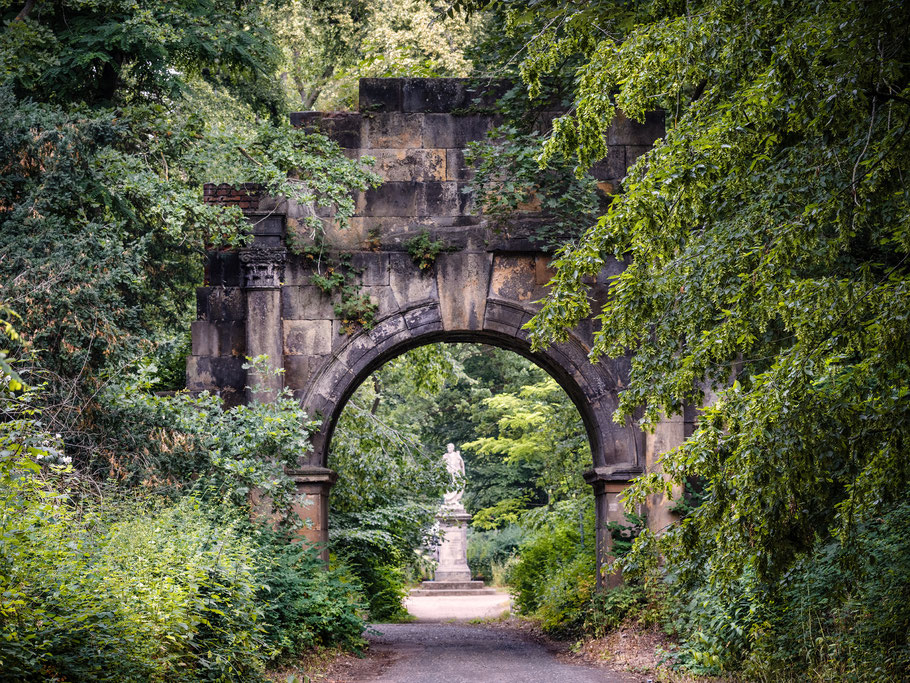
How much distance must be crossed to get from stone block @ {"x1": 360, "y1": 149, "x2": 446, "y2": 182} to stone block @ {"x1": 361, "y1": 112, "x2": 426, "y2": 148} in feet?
0.24

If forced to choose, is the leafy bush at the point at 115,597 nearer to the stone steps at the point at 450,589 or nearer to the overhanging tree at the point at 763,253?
the overhanging tree at the point at 763,253

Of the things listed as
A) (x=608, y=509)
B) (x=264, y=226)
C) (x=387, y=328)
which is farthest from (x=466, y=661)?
(x=264, y=226)

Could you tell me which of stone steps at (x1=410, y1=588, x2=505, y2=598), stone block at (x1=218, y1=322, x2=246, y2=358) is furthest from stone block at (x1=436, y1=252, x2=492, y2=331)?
stone steps at (x1=410, y1=588, x2=505, y2=598)

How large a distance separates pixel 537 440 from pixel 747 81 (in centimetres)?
1496

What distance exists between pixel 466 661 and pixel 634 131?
639 cm

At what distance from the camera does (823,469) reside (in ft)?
17.1

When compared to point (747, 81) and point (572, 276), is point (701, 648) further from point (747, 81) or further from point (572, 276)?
point (747, 81)

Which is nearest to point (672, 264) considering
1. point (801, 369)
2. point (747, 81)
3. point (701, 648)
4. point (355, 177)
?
point (747, 81)

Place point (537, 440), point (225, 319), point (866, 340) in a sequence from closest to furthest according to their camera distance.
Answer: point (866, 340) < point (225, 319) < point (537, 440)

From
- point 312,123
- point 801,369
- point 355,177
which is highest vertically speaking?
Answer: point 312,123

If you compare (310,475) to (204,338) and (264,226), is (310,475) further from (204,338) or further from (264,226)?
(264,226)

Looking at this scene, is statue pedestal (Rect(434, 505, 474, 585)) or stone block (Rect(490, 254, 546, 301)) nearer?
stone block (Rect(490, 254, 546, 301))

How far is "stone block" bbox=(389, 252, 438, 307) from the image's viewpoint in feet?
38.8

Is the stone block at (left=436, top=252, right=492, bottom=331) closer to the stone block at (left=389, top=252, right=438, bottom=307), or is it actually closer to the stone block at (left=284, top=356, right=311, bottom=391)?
the stone block at (left=389, top=252, right=438, bottom=307)
